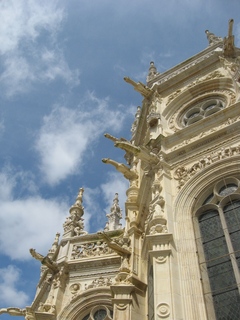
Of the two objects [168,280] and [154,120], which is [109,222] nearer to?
[154,120]

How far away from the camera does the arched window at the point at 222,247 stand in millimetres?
7203

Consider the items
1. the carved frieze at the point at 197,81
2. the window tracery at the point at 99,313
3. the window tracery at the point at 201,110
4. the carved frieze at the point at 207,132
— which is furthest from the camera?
the carved frieze at the point at 197,81

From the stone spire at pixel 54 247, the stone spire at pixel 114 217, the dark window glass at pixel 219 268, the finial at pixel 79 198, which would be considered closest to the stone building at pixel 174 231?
the dark window glass at pixel 219 268

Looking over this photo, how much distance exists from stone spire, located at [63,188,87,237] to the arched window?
659cm

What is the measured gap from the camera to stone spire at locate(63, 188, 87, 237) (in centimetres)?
1443

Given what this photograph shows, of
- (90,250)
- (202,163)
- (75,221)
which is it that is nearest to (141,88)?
(75,221)

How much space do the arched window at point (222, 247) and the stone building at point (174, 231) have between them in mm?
22

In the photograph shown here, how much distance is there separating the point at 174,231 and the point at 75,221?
7283mm

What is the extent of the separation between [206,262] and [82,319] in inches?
203

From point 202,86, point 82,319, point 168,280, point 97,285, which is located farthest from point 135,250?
point 202,86

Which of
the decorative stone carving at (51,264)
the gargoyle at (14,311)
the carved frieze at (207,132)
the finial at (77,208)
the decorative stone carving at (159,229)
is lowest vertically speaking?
the decorative stone carving at (159,229)

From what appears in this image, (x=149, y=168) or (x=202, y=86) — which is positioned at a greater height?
(x=202, y=86)

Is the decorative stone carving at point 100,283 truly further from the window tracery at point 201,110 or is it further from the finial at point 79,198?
the window tracery at point 201,110

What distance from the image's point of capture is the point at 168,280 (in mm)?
7359
